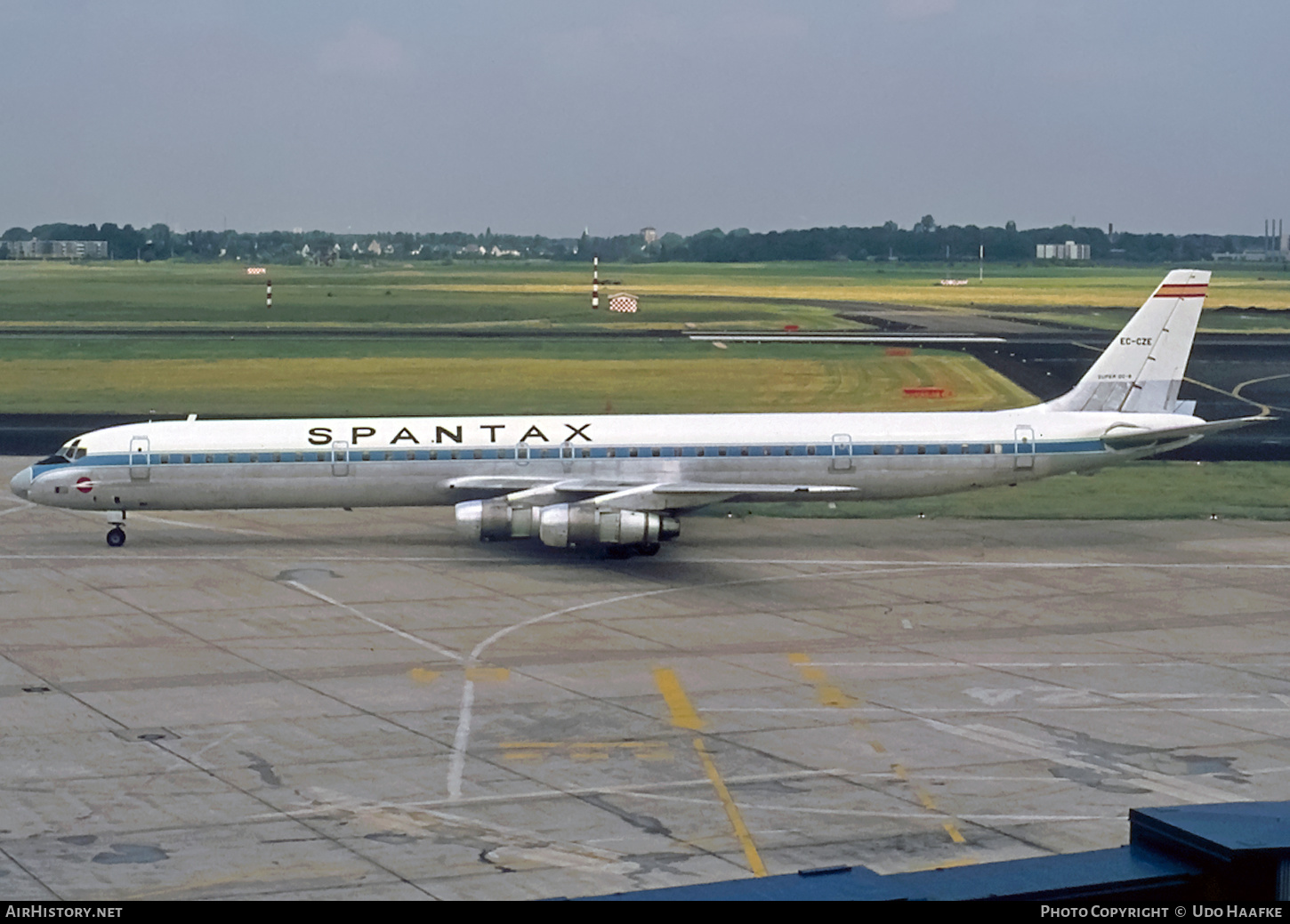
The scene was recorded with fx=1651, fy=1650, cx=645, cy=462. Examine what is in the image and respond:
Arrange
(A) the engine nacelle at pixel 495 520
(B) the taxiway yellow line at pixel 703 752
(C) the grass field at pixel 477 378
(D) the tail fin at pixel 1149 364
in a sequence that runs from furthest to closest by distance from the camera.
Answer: (C) the grass field at pixel 477 378 → (D) the tail fin at pixel 1149 364 → (A) the engine nacelle at pixel 495 520 → (B) the taxiway yellow line at pixel 703 752

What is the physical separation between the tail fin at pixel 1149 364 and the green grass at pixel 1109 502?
5.76 meters

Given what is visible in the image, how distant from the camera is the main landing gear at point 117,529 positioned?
48781mm

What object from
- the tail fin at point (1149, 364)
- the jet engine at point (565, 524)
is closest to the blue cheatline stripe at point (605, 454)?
the tail fin at point (1149, 364)

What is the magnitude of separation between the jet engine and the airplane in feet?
4.94

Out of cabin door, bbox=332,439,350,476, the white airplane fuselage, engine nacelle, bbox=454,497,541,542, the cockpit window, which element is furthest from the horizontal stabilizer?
the cockpit window

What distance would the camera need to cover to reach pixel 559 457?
47.5m

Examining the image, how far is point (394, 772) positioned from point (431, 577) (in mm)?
16906

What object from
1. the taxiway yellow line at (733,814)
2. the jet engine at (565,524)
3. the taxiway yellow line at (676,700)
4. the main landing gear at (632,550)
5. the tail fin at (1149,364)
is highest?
the tail fin at (1149,364)

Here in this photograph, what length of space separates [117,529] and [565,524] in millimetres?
14595

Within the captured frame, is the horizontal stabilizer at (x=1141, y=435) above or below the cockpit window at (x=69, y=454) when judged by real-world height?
above

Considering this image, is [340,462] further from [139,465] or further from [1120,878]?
[1120,878]

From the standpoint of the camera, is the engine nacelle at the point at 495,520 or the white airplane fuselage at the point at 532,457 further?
the white airplane fuselage at the point at 532,457

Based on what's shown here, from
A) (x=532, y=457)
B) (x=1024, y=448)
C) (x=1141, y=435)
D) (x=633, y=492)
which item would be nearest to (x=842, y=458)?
(x=1024, y=448)

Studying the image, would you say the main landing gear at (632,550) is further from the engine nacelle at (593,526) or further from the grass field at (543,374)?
the grass field at (543,374)
